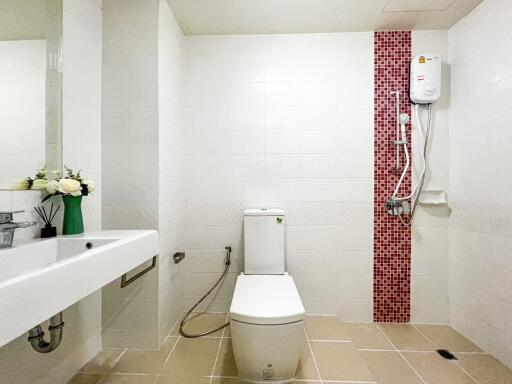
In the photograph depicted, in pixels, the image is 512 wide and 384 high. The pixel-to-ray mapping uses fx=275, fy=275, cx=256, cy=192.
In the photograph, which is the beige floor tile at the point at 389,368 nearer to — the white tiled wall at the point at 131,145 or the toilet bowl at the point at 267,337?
the toilet bowl at the point at 267,337

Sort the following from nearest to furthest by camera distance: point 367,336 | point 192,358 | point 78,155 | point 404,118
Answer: point 78,155
point 192,358
point 367,336
point 404,118

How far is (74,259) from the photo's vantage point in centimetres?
78

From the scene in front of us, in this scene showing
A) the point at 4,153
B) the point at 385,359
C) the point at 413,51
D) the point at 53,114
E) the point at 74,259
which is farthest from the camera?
the point at 413,51

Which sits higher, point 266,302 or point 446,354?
point 266,302

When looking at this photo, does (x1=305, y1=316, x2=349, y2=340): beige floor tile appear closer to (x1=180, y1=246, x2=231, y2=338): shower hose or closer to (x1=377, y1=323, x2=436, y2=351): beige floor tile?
(x1=377, y1=323, x2=436, y2=351): beige floor tile

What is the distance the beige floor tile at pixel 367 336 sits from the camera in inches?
69.3

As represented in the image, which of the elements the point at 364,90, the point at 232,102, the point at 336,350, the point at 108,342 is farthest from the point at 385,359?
the point at 232,102

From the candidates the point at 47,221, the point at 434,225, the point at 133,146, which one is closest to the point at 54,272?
the point at 47,221

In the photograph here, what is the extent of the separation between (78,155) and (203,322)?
1378mm

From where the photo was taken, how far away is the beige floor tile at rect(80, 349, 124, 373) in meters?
1.49

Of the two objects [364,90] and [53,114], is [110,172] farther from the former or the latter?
[364,90]

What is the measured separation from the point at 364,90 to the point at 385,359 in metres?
1.80

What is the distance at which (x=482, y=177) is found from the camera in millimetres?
1759

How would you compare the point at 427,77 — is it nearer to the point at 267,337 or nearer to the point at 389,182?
the point at 389,182
